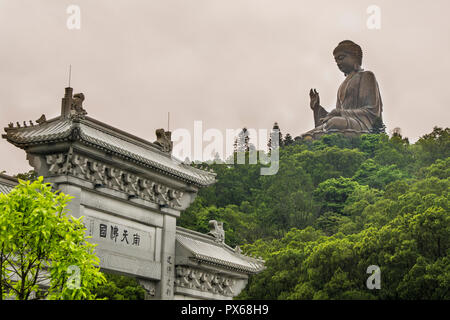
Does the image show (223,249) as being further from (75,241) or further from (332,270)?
(332,270)

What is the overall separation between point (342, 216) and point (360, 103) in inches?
764

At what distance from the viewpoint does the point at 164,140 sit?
22.0 m

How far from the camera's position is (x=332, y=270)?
3659 cm

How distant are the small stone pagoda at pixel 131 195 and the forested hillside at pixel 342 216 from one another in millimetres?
12226

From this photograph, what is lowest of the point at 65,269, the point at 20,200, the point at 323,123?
the point at 65,269

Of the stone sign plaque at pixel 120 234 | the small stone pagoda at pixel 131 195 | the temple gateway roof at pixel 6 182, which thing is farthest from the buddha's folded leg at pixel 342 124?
the temple gateway roof at pixel 6 182

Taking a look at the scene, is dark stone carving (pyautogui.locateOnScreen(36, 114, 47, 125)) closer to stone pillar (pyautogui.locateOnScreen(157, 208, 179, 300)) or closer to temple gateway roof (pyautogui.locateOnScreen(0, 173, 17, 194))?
temple gateway roof (pyautogui.locateOnScreen(0, 173, 17, 194))

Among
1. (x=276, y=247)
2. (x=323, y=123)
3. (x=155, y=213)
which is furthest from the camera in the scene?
(x=323, y=123)

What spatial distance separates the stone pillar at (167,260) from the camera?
67.5 feet

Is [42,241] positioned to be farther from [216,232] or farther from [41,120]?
[216,232]

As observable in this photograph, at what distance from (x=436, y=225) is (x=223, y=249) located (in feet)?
44.0

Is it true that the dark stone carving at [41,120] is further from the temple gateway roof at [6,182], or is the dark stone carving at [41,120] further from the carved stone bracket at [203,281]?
the carved stone bracket at [203,281]

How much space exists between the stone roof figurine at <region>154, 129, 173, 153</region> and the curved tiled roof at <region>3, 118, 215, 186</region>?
20cm

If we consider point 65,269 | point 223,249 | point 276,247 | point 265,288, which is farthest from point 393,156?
point 65,269
